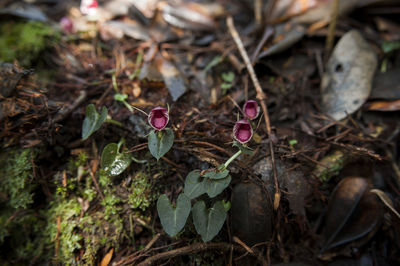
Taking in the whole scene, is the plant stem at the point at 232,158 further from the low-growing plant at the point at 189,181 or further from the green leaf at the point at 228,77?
the green leaf at the point at 228,77

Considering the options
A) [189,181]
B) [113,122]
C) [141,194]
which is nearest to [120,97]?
[113,122]

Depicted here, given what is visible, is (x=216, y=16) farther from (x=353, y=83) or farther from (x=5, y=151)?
(x=5, y=151)

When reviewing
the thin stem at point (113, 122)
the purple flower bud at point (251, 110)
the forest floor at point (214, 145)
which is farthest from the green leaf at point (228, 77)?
the thin stem at point (113, 122)

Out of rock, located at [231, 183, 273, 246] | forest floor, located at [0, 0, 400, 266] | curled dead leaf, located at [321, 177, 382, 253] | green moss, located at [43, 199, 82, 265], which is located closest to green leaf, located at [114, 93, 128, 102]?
forest floor, located at [0, 0, 400, 266]

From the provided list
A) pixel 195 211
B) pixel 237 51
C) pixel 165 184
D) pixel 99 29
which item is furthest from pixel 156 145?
pixel 99 29

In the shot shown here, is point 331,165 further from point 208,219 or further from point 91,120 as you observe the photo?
point 91,120
